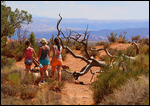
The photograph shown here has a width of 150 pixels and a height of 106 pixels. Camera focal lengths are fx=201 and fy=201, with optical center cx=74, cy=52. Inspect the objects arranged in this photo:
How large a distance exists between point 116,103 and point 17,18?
8467mm

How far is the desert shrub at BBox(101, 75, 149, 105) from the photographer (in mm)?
4680

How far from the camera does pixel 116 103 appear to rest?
4750mm

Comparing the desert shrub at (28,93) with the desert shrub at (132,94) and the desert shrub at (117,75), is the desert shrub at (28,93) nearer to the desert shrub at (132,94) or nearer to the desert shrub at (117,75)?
the desert shrub at (117,75)

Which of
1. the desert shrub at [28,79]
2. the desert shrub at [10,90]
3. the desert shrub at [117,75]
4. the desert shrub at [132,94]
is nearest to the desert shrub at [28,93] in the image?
the desert shrub at [10,90]

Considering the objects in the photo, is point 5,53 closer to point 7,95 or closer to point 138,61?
point 7,95

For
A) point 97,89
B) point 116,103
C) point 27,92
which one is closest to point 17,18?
point 27,92

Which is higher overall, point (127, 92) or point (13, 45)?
point (13, 45)

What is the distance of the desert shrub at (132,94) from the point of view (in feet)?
15.4

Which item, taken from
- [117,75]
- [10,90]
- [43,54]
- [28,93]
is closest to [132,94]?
[117,75]

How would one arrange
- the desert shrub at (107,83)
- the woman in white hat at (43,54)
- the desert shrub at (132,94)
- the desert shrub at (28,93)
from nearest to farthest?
1. the desert shrub at (132,94)
2. the desert shrub at (107,83)
3. the desert shrub at (28,93)
4. the woman in white hat at (43,54)

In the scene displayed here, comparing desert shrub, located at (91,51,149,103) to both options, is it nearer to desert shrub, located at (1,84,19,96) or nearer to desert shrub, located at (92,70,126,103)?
desert shrub, located at (92,70,126,103)

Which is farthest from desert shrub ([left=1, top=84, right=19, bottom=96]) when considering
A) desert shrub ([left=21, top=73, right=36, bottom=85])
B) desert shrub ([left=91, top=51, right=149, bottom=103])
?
desert shrub ([left=91, top=51, right=149, bottom=103])

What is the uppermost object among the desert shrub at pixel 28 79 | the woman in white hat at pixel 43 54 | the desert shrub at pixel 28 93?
the woman in white hat at pixel 43 54

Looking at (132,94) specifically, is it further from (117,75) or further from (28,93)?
(28,93)
